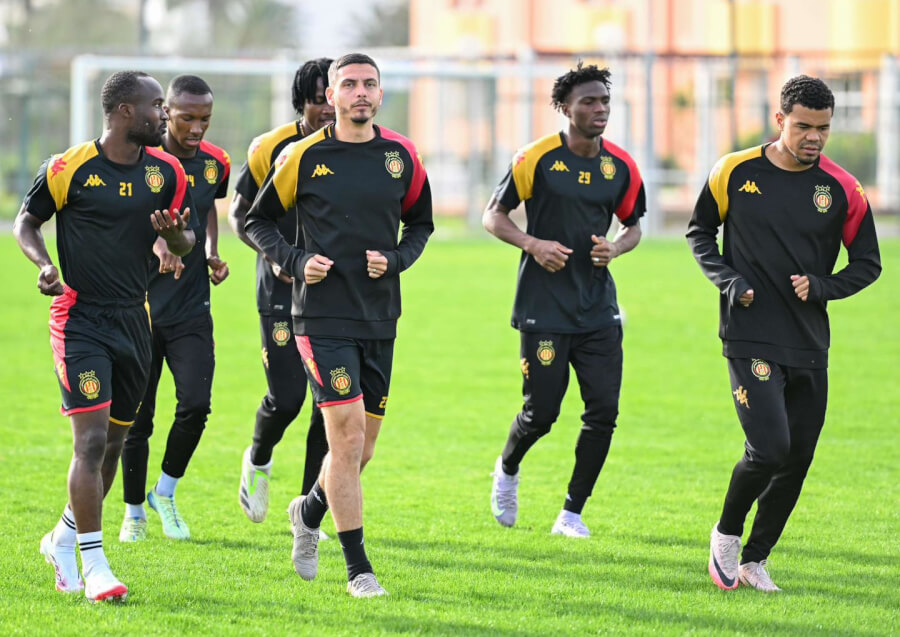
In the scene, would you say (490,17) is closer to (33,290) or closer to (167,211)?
(33,290)

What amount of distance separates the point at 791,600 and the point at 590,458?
1730 mm

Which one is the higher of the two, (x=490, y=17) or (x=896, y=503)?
(x=490, y=17)

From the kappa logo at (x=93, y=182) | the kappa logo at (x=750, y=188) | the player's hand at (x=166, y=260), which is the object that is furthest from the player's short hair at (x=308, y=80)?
the kappa logo at (x=750, y=188)

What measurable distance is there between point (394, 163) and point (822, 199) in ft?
6.13

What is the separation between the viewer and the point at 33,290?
20.3m

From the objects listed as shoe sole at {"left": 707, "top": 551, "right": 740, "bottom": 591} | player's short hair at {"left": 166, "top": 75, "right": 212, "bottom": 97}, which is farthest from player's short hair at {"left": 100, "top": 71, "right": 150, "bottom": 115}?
shoe sole at {"left": 707, "top": 551, "right": 740, "bottom": 591}

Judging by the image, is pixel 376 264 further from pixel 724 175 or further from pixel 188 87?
pixel 188 87

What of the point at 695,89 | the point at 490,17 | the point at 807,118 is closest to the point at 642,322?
the point at 807,118

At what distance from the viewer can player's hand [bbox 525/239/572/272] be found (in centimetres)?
727

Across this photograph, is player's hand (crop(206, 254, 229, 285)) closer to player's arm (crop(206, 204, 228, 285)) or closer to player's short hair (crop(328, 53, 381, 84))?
player's arm (crop(206, 204, 228, 285))

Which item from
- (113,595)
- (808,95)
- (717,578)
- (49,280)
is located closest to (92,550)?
(113,595)

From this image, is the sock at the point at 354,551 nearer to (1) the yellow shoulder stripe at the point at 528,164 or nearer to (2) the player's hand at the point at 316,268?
(2) the player's hand at the point at 316,268

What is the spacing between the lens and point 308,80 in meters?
7.27

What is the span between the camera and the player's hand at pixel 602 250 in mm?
7352
